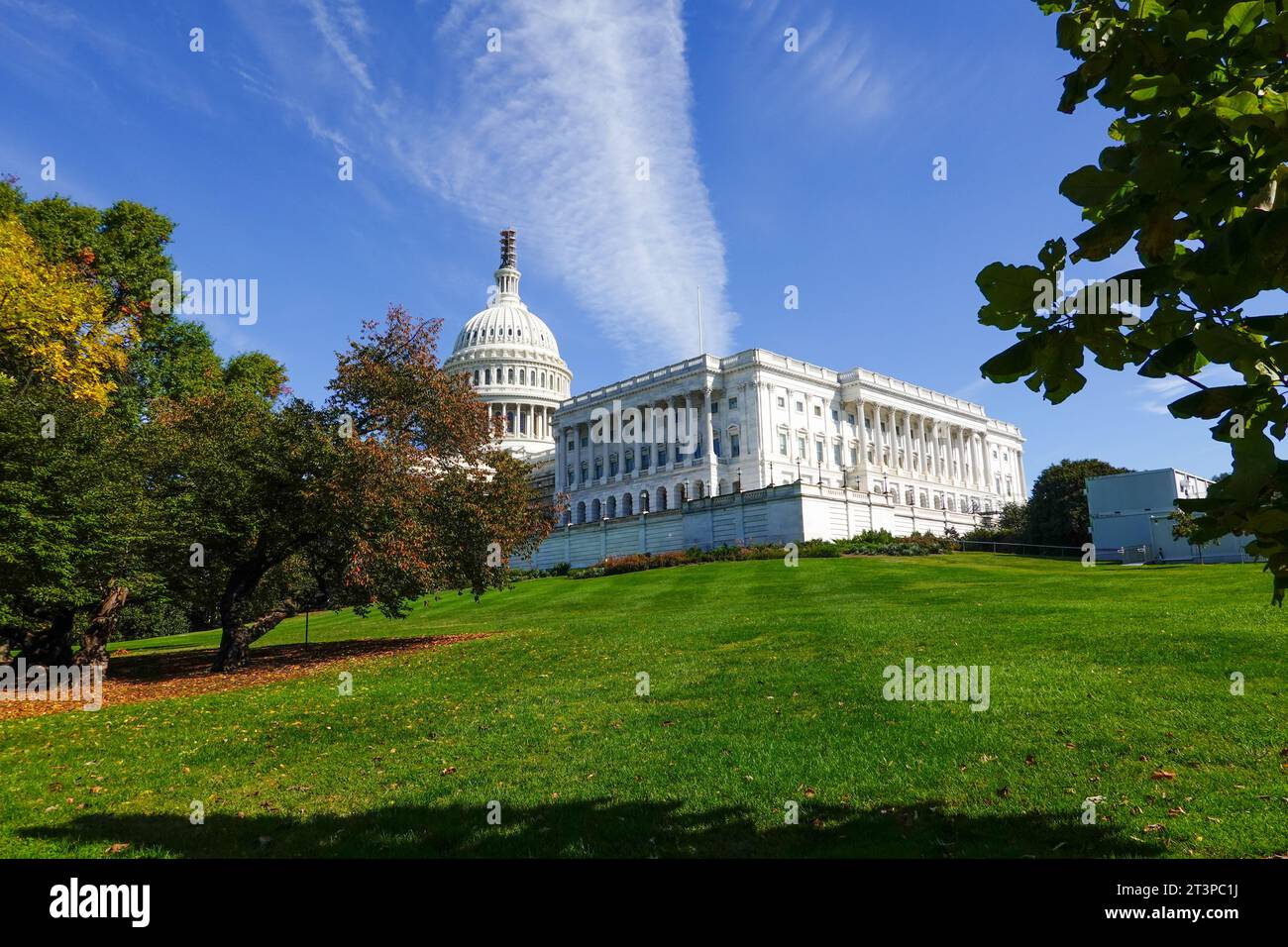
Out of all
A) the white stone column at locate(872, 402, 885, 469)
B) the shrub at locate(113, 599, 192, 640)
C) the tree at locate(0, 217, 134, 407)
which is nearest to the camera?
the tree at locate(0, 217, 134, 407)

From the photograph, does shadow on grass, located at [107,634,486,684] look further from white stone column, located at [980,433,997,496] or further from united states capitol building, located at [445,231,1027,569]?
white stone column, located at [980,433,997,496]

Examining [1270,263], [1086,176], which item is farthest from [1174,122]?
[1270,263]

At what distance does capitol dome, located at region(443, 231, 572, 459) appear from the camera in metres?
128

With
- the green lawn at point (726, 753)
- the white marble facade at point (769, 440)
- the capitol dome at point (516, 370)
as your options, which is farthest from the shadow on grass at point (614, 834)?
the capitol dome at point (516, 370)

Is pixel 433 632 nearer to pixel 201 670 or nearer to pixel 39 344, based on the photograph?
pixel 201 670

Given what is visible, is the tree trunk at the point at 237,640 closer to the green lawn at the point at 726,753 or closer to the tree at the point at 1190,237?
the green lawn at the point at 726,753

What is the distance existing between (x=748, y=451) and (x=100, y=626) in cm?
7174

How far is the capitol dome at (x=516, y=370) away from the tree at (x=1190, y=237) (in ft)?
386

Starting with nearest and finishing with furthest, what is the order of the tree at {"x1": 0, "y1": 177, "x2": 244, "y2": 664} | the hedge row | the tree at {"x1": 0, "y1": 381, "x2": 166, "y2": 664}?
the tree at {"x1": 0, "y1": 381, "x2": 166, "y2": 664}
the tree at {"x1": 0, "y1": 177, "x2": 244, "y2": 664}
the hedge row

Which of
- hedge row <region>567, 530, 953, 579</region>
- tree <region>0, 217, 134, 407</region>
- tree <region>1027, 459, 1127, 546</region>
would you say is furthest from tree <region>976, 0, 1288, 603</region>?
tree <region>1027, 459, 1127, 546</region>

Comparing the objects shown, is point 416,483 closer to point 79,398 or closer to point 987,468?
point 79,398

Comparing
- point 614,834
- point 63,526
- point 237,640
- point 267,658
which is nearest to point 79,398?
point 267,658

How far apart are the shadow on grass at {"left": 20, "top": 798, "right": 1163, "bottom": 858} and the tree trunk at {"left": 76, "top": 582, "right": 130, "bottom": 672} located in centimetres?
1575

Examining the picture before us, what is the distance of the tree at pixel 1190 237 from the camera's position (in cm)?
327
